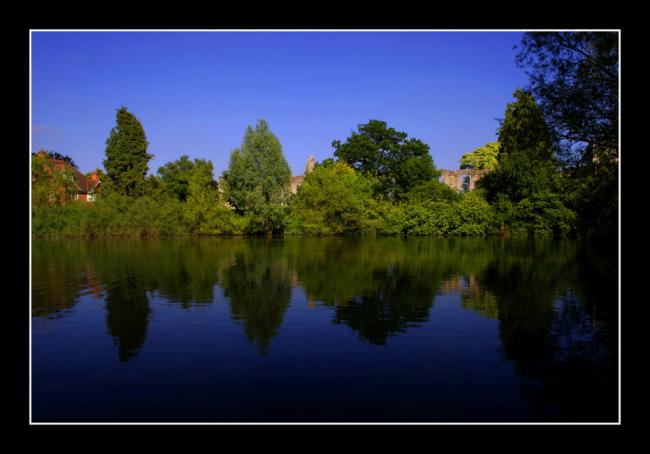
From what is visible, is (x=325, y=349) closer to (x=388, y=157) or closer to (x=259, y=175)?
(x=259, y=175)

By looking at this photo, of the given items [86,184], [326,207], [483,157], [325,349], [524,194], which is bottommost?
[325,349]

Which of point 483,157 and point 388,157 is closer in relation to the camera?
point 388,157

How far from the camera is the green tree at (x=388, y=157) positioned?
61175 millimetres

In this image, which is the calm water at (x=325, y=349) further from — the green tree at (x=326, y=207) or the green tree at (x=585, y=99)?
the green tree at (x=326, y=207)

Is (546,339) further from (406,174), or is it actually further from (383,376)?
(406,174)

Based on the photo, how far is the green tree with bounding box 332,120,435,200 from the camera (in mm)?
61175

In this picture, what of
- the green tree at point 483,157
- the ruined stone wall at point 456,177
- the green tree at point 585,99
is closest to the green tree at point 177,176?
the ruined stone wall at point 456,177

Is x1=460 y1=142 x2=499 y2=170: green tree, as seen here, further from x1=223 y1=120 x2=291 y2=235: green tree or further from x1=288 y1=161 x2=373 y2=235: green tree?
x1=223 y1=120 x2=291 y2=235: green tree

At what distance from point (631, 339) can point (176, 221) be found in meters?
50.5

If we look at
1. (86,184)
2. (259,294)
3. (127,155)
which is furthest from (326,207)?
(86,184)

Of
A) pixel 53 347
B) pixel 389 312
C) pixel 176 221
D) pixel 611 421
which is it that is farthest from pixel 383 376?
pixel 176 221

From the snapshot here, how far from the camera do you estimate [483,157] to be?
77.4m

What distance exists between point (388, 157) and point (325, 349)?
2208 inches

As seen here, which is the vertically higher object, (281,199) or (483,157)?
(483,157)
